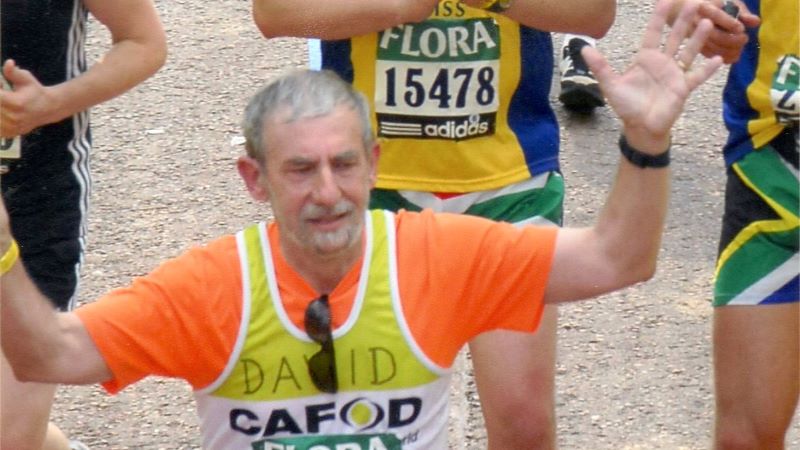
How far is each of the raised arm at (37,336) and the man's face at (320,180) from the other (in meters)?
0.45

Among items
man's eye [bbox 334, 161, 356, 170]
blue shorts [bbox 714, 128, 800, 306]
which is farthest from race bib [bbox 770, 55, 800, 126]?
man's eye [bbox 334, 161, 356, 170]

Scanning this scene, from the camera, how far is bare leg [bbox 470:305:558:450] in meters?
3.96

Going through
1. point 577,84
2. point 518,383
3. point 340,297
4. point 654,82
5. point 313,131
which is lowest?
point 577,84

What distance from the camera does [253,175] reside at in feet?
10.8

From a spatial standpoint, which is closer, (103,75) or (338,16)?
(338,16)

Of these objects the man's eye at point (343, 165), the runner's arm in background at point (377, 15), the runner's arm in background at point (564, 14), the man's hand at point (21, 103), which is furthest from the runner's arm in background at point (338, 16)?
the man's eye at point (343, 165)

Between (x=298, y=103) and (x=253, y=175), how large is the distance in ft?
0.60

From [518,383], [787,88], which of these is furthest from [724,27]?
[518,383]

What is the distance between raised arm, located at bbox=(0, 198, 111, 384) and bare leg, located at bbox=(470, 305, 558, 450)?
1.13 metres

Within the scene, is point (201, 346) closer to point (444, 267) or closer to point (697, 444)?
point (444, 267)

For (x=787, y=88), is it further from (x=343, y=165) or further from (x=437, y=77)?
(x=343, y=165)

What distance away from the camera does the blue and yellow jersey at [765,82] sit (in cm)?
383

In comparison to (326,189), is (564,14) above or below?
above

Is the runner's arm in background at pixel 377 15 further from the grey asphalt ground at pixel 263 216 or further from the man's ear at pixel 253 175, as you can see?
the grey asphalt ground at pixel 263 216
